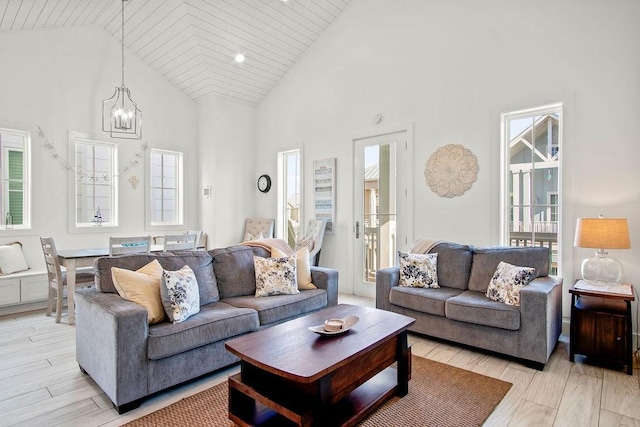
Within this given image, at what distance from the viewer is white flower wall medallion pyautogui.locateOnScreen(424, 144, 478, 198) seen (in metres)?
4.20

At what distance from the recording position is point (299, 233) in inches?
238

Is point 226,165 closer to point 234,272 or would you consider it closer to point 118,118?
point 118,118

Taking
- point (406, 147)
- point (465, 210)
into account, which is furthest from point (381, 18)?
point (465, 210)

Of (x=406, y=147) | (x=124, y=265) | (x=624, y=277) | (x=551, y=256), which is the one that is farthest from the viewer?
(x=406, y=147)

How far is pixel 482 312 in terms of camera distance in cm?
304

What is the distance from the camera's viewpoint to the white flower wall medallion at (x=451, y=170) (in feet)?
13.8

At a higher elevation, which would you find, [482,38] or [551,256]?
[482,38]

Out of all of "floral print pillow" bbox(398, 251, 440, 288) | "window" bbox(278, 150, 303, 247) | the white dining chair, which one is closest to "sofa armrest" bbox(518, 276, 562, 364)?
"floral print pillow" bbox(398, 251, 440, 288)

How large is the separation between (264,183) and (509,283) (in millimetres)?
4489

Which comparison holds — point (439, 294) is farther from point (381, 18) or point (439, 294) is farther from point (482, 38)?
point (381, 18)

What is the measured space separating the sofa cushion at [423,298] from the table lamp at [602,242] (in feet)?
3.60

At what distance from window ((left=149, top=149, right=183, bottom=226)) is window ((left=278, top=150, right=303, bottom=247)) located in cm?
175

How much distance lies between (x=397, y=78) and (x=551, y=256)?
2.80m

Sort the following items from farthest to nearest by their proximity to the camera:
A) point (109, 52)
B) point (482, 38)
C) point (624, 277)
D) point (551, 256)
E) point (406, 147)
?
point (109, 52), point (406, 147), point (482, 38), point (551, 256), point (624, 277)
